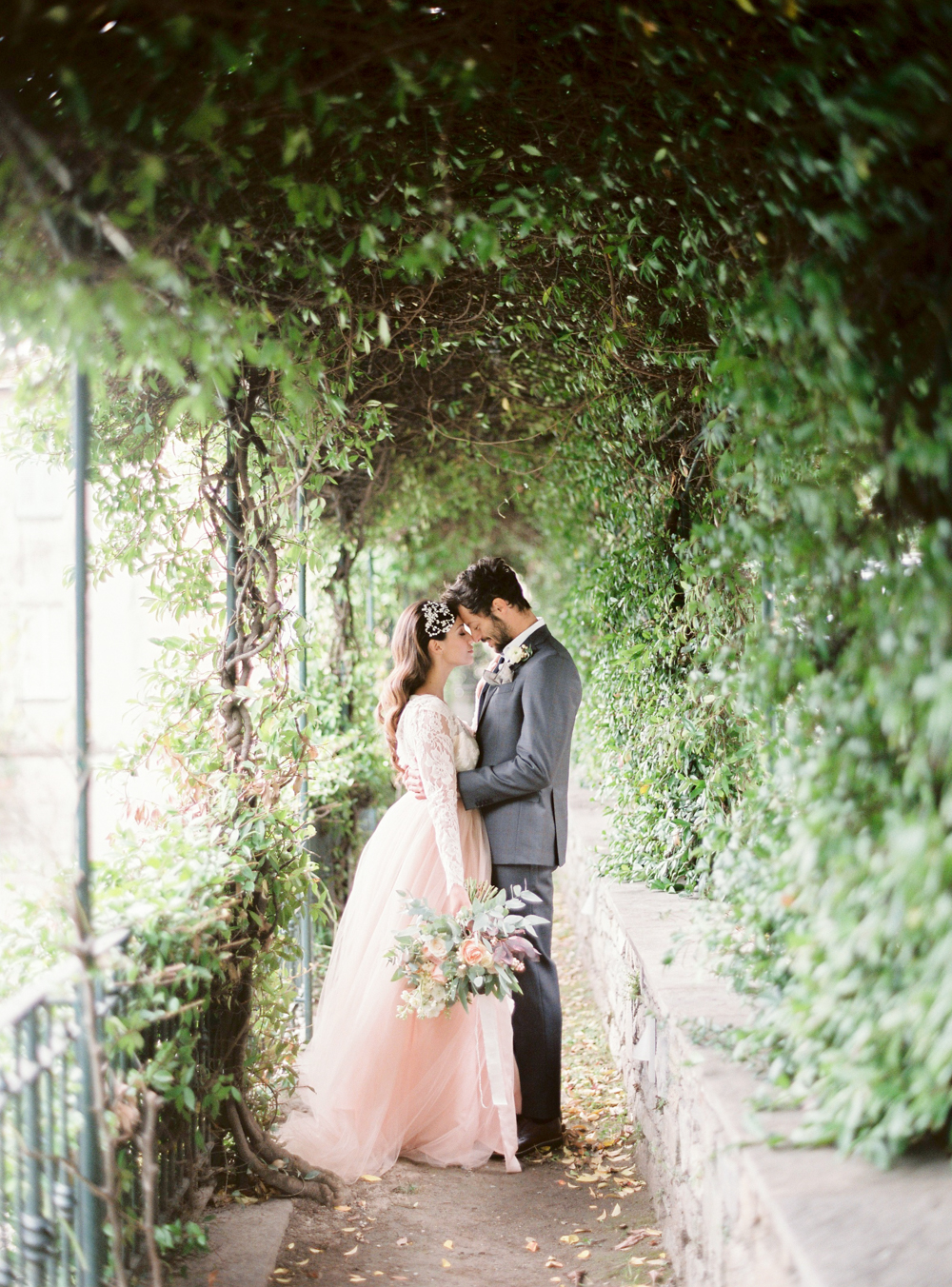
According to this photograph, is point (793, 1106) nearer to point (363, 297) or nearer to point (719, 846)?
point (719, 846)

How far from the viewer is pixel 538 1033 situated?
4082 mm

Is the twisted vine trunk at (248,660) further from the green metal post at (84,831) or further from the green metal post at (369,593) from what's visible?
the green metal post at (369,593)

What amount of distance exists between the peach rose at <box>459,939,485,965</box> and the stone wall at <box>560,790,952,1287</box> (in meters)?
0.57

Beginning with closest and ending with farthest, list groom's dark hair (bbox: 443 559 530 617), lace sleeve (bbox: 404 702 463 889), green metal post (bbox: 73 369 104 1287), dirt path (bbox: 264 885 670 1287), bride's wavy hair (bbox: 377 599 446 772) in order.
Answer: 1. green metal post (bbox: 73 369 104 1287)
2. dirt path (bbox: 264 885 670 1287)
3. lace sleeve (bbox: 404 702 463 889)
4. bride's wavy hair (bbox: 377 599 446 772)
5. groom's dark hair (bbox: 443 559 530 617)

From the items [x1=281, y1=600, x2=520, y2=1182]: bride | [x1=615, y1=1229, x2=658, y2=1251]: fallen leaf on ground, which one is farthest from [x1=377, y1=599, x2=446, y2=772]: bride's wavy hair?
[x1=615, y1=1229, x2=658, y2=1251]: fallen leaf on ground

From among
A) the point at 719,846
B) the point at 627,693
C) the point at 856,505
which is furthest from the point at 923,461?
the point at 627,693

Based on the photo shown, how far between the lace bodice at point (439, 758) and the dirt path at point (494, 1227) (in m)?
1.12

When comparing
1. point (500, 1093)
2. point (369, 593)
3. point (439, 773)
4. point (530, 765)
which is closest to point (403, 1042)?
point (500, 1093)

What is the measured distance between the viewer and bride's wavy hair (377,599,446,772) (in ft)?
13.9

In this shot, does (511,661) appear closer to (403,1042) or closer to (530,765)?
(530,765)

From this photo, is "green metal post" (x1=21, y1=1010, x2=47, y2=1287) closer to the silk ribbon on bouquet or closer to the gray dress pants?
the silk ribbon on bouquet

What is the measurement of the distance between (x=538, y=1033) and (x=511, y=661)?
60.8 inches

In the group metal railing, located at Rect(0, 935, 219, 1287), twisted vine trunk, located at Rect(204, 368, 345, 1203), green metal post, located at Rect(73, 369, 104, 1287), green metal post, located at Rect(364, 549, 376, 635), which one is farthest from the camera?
green metal post, located at Rect(364, 549, 376, 635)

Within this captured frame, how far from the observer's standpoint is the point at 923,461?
65.3 inches
